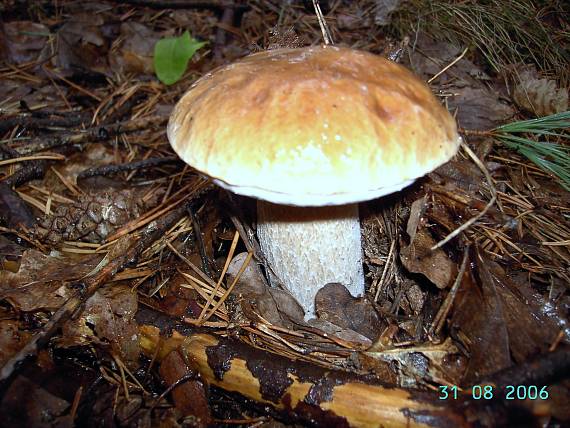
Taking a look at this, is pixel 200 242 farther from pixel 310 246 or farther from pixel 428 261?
pixel 428 261

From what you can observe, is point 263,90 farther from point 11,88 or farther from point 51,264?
point 11,88

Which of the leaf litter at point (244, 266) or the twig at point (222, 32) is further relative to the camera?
the twig at point (222, 32)

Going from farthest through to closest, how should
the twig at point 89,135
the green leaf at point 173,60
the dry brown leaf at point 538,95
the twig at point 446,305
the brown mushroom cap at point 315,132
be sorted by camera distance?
the green leaf at point 173,60, the twig at point 89,135, the dry brown leaf at point 538,95, the twig at point 446,305, the brown mushroom cap at point 315,132

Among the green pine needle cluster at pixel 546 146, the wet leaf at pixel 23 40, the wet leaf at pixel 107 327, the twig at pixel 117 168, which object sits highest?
the wet leaf at pixel 23 40

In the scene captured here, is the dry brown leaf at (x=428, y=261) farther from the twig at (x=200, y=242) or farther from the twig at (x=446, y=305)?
the twig at (x=200, y=242)

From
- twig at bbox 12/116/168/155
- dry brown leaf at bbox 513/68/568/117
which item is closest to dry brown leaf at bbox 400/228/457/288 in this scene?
dry brown leaf at bbox 513/68/568/117

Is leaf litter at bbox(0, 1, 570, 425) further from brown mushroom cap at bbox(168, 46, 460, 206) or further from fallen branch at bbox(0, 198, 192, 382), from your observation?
brown mushroom cap at bbox(168, 46, 460, 206)

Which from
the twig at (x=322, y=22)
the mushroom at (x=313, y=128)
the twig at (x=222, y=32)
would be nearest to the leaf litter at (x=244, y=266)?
the twig at (x=322, y=22)

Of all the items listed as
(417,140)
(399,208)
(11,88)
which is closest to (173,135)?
(417,140)
